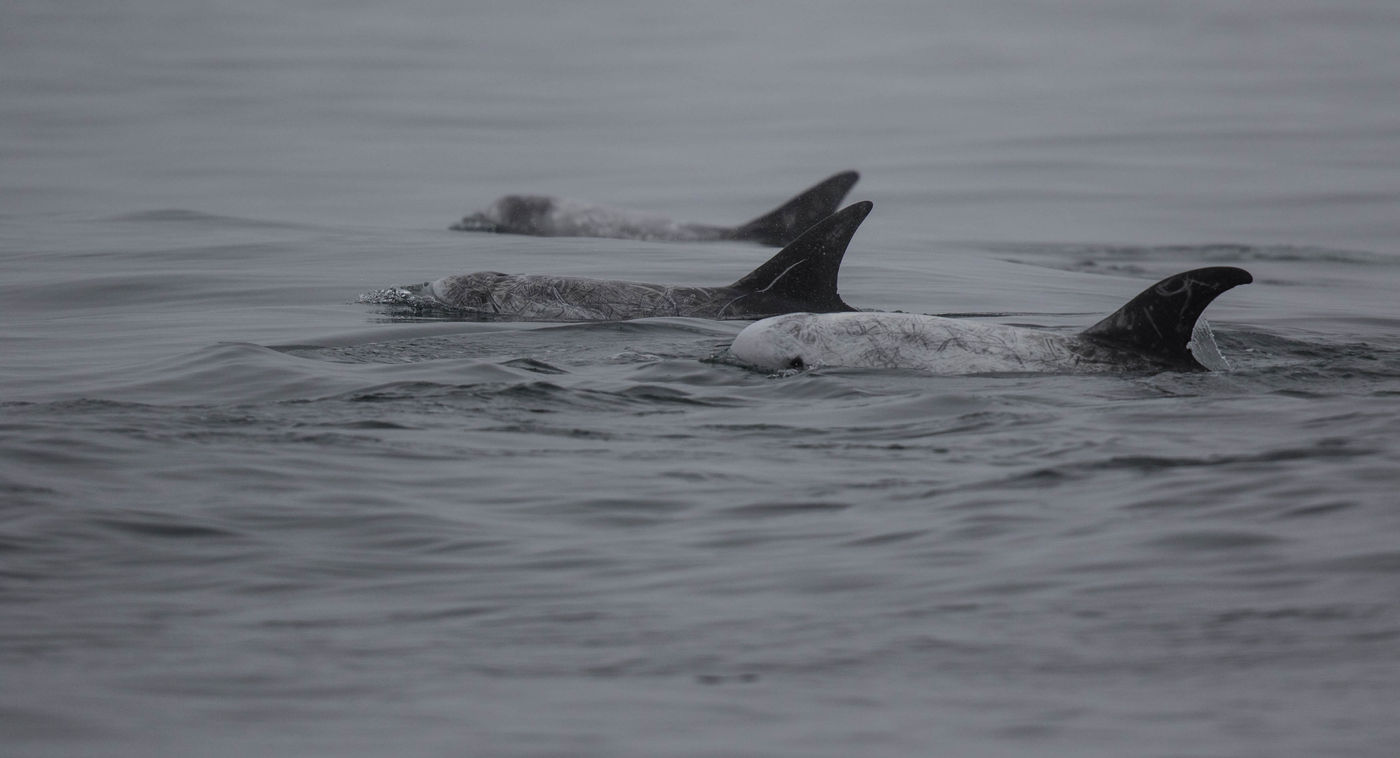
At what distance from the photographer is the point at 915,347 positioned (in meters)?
10.8

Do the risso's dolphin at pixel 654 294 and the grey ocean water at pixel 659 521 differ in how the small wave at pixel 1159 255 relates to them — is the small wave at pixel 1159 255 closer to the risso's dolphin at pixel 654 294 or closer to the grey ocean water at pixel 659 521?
the grey ocean water at pixel 659 521

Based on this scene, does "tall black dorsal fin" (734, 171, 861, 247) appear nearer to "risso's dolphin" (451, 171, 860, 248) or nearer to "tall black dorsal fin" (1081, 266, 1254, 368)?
"risso's dolphin" (451, 171, 860, 248)

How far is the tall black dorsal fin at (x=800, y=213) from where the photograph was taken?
1881cm

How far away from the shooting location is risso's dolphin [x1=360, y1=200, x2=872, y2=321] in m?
12.8

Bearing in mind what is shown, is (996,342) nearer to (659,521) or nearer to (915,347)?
(915,347)

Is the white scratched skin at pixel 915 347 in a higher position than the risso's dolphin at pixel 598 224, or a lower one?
lower

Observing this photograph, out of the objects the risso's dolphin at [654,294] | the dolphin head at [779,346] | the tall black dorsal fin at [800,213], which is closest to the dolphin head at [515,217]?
the tall black dorsal fin at [800,213]

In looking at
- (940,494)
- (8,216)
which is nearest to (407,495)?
(940,494)

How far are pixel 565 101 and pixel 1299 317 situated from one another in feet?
100

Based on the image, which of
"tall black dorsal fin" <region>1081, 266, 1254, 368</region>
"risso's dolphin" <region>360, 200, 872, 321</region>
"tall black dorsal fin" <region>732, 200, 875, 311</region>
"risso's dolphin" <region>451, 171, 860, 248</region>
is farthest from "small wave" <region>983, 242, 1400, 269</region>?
"tall black dorsal fin" <region>1081, 266, 1254, 368</region>

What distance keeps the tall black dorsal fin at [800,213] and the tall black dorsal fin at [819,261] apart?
5.00 meters

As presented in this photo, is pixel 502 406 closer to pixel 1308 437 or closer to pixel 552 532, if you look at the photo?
pixel 552 532

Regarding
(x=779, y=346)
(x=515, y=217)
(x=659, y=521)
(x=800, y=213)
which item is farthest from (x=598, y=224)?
(x=659, y=521)

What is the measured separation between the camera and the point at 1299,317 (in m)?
14.9
